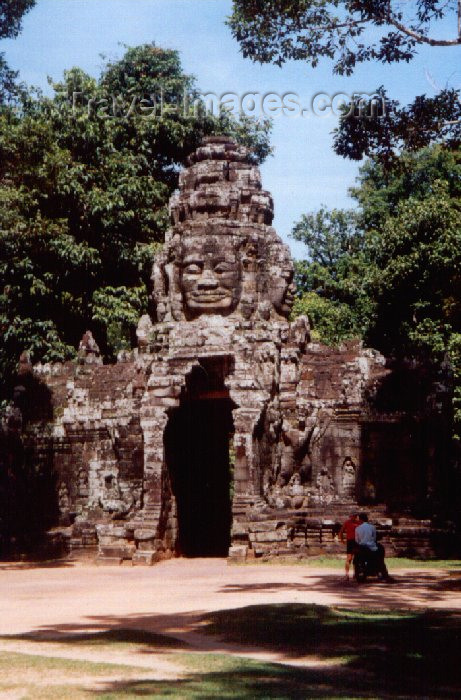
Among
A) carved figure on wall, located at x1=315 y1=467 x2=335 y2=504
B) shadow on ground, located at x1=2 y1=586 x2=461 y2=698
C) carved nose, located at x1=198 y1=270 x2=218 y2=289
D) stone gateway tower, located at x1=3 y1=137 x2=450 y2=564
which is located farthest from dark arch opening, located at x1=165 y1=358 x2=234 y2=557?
shadow on ground, located at x1=2 y1=586 x2=461 y2=698

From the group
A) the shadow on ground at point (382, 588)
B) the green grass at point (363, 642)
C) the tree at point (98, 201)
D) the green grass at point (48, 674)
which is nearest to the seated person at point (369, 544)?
the shadow on ground at point (382, 588)

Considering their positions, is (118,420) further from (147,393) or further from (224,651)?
(224,651)

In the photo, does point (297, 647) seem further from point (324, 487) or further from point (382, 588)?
point (324, 487)

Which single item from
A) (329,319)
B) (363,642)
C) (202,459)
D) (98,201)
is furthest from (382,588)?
(329,319)

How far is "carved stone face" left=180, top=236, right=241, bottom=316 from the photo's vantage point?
22.9m

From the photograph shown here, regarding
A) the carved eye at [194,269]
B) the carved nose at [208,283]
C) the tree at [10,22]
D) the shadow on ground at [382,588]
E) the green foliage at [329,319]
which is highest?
the tree at [10,22]

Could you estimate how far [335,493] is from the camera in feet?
74.3

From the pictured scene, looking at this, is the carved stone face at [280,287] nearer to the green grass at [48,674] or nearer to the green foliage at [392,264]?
the green foliage at [392,264]

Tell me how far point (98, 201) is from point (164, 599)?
1865cm

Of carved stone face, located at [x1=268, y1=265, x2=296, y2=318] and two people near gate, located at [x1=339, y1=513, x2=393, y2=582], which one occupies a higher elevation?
carved stone face, located at [x1=268, y1=265, x2=296, y2=318]

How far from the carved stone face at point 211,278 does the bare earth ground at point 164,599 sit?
18.9 feet

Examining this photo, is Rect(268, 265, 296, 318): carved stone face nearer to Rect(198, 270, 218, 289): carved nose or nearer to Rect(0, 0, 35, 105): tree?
Rect(198, 270, 218, 289): carved nose

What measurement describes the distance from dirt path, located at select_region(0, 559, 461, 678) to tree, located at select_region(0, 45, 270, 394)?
11431 millimetres

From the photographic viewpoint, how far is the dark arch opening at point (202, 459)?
909 inches
